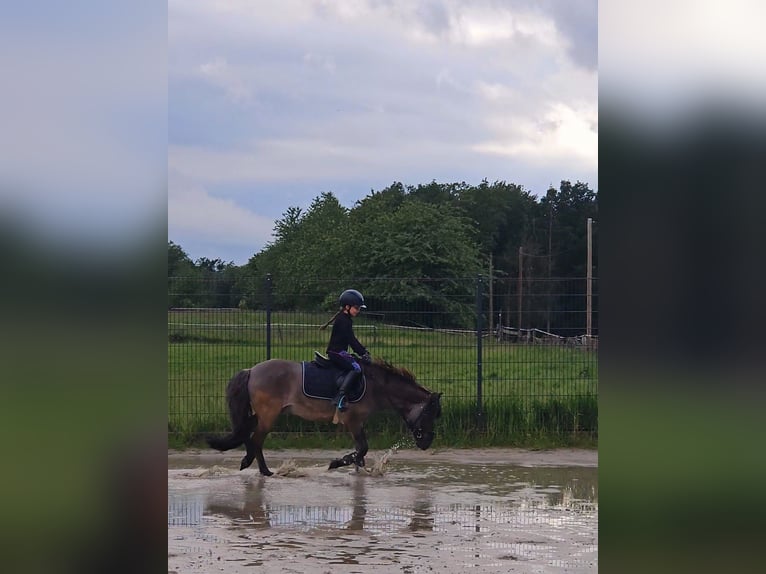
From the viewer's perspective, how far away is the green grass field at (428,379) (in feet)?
39.7

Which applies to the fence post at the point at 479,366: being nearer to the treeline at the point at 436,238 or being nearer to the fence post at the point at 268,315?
the fence post at the point at 268,315

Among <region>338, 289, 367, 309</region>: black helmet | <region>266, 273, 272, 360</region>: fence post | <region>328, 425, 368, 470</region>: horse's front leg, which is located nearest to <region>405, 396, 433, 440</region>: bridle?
<region>328, 425, 368, 470</region>: horse's front leg

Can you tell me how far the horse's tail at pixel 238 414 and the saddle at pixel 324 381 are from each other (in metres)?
0.67

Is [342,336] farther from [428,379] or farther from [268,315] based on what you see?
[428,379]

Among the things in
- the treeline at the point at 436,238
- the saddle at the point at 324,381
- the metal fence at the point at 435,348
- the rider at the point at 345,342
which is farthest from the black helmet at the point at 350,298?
the treeline at the point at 436,238

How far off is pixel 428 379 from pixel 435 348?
50 cm

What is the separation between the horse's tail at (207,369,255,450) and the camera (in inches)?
397

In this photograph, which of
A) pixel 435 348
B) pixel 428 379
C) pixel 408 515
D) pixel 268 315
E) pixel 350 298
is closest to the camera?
pixel 408 515

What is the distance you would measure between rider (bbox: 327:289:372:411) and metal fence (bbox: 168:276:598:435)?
210cm

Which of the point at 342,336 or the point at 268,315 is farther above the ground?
the point at 268,315

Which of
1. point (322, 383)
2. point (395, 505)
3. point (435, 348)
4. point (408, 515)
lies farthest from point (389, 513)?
point (435, 348)

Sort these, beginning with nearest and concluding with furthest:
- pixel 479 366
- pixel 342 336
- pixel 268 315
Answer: pixel 342 336 → pixel 268 315 → pixel 479 366

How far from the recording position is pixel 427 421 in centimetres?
1055
